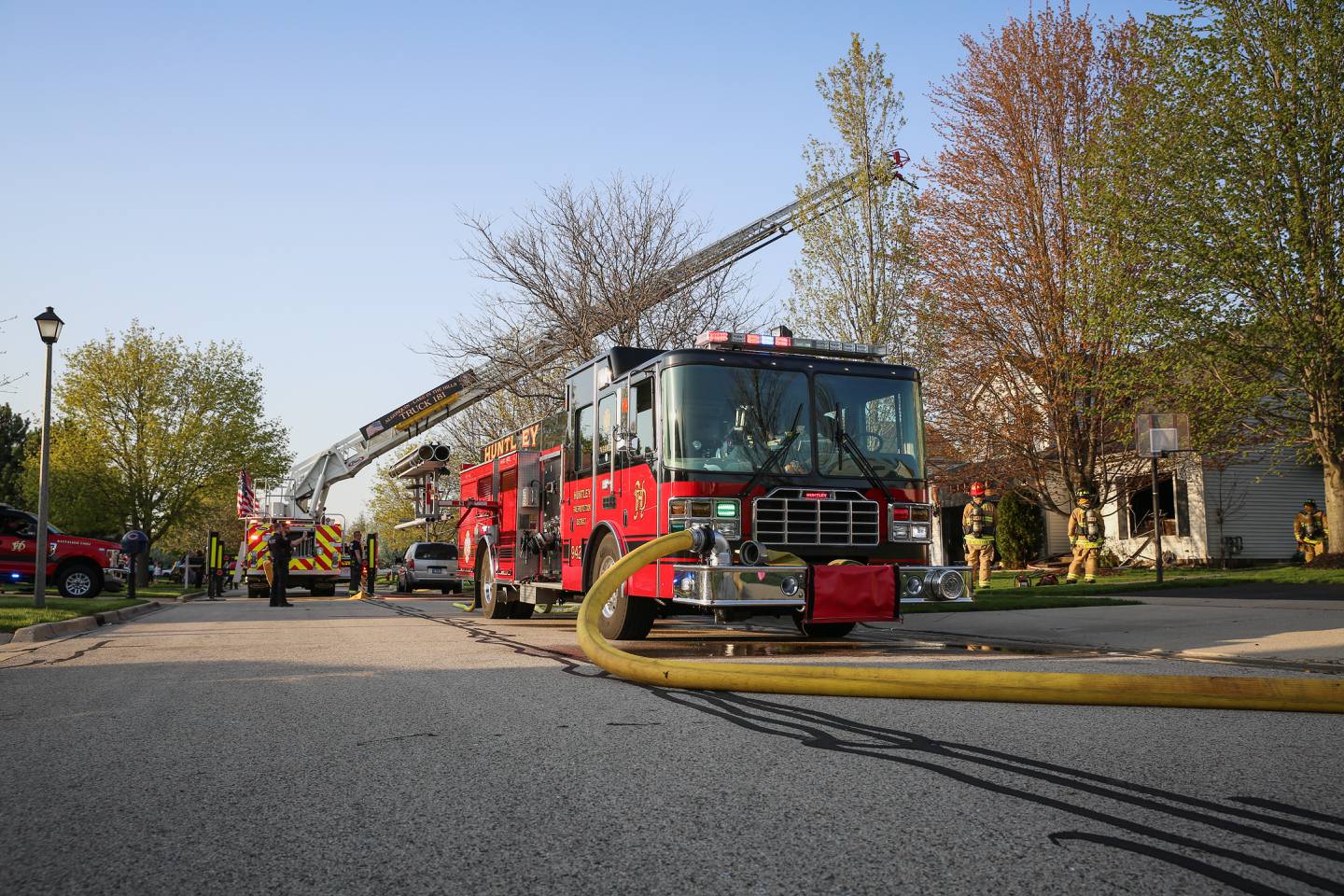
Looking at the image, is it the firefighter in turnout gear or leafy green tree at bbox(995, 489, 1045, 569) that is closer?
the firefighter in turnout gear

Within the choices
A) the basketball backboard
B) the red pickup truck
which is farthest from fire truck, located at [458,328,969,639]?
the red pickup truck

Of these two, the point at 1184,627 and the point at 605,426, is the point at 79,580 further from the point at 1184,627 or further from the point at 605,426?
the point at 1184,627

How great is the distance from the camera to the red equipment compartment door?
29.9 ft

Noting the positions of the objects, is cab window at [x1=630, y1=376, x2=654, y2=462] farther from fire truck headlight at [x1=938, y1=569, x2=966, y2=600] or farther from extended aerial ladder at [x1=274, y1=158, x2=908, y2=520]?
extended aerial ladder at [x1=274, y1=158, x2=908, y2=520]

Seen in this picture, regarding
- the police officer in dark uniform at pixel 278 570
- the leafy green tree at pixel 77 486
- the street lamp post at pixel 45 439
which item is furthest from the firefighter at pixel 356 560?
the leafy green tree at pixel 77 486

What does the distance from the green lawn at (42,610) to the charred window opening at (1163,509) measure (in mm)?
22564

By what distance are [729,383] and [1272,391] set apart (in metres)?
14.1

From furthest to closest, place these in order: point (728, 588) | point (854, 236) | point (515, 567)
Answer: point (854, 236) < point (515, 567) < point (728, 588)

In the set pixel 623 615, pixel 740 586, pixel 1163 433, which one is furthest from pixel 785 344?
pixel 1163 433

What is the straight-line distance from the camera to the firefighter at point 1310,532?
77.4 ft

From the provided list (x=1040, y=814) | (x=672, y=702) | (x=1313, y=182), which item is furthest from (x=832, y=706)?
(x=1313, y=182)

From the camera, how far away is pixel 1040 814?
360 cm

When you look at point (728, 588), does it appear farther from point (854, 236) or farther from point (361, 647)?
point (854, 236)

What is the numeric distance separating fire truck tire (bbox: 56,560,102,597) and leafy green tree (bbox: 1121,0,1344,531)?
22.1 m
